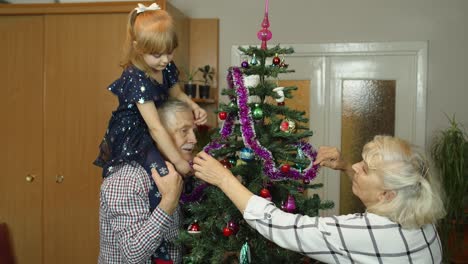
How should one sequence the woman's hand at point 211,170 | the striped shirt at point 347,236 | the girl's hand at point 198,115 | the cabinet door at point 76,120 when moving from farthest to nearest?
1. the cabinet door at point 76,120
2. the girl's hand at point 198,115
3. the woman's hand at point 211,170
4. the striped shirt at point 347,236

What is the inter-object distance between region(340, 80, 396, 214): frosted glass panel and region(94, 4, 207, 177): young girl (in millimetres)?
2331

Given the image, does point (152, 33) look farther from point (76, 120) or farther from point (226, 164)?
point (76, 120)

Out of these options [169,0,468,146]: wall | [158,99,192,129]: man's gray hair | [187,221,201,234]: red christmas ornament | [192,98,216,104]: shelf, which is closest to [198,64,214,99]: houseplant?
[192,98,216,104]: shelf

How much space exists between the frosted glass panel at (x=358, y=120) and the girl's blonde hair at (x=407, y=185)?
247 cm

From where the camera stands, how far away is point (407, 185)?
55.8 inches

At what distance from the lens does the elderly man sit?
1624 mm

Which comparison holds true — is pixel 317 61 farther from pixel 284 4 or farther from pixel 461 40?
pixel 461 40

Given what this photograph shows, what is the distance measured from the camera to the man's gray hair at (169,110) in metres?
1.89

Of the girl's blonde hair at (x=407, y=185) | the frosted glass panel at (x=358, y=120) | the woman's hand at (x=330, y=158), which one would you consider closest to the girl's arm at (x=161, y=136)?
the woman's hand at (x=330, y=158)

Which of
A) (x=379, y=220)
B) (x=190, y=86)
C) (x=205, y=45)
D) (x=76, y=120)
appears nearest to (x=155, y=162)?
(x=379, y=220)

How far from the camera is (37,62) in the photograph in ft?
11.0

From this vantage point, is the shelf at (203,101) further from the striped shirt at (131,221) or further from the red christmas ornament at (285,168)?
the red christmas ornament at (285,168)

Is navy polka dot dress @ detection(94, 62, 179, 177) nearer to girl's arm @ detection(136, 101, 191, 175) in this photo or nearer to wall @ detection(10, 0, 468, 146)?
girl's arm @ detection(136, 101, 191, 175)

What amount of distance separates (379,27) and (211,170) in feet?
8.85
